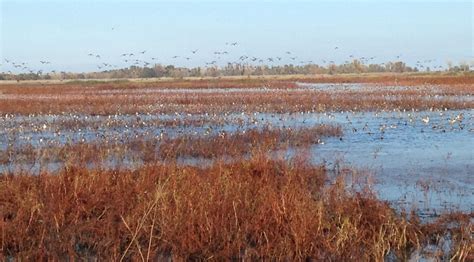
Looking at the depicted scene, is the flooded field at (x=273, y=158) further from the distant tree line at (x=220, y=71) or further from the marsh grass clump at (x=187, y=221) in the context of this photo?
the distant tree line at (x=220, y=71)

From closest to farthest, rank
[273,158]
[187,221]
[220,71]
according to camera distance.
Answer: [187,221]
[273,158]
[220,71]

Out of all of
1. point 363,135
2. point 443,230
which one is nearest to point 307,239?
point 443,230

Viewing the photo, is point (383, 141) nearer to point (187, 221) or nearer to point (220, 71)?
point (187, 221)

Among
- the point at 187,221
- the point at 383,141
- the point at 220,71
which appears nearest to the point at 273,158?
the point at 187,221

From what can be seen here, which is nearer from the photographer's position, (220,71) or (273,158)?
(273,158)

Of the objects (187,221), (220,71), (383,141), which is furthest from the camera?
(220,71)

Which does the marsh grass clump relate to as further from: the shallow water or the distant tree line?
the distant tree line

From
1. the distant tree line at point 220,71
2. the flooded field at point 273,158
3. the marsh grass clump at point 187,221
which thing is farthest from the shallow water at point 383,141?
the distant tree line at point 220,71

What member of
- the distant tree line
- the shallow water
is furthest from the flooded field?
the distant tree line

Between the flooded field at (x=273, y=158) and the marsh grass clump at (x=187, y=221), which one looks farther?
the flooded field at (x=273, y=158)

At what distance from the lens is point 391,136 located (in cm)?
1986

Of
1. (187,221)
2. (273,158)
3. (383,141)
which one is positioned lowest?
(383,141)

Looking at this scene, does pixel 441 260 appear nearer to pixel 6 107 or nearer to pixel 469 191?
pixel 469 191

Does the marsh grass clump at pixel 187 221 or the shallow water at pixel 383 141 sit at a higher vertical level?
the marsh grass clump at pixel 187 221
